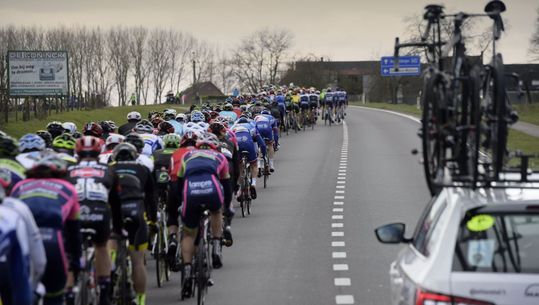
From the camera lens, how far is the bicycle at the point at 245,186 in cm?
2036

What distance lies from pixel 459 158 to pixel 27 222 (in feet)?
9.97

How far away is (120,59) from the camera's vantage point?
114 metres

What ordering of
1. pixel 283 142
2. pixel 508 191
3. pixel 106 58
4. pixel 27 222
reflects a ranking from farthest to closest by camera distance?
pixel 106 58 → pixel 283 142 → pixel 27 222 → pixel 508 191

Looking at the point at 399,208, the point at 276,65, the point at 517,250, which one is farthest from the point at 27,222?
the point at 276,65

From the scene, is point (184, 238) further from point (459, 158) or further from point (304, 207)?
point (304, 207)

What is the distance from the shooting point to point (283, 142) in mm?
41031

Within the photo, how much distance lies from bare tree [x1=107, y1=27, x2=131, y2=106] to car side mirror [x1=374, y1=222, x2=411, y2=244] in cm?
10611

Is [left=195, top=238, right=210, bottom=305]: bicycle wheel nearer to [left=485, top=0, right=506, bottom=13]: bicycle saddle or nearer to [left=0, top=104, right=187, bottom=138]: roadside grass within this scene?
[left=485, top=0, right=506, bottom=13]: bicycle saddle

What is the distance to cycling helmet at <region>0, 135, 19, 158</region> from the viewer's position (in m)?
10.9

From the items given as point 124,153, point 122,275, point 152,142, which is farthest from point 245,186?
point 122,275

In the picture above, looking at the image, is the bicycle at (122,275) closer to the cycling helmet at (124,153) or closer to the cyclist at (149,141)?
the cycling helmet at (124,153)

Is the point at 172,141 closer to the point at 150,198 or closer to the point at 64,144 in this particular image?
the point at 64,144

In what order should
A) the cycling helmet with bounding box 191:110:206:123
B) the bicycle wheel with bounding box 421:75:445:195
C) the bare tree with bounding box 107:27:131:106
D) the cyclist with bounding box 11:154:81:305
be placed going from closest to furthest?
the bicycle wheel with bounding box 421:75:445:195 < the cyclist with bounding box 11:154:81:305 < the cycling helmet with bounding box 191:110:206:123 < the bare tree with bounding box 107:27:131:106

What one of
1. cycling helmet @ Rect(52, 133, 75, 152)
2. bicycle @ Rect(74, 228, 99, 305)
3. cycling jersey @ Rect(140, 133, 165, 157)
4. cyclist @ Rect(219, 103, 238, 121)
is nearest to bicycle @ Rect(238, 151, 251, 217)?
cycling jersey @ Rect(140, 133, 165, 157)
